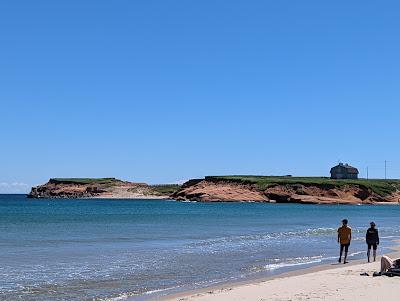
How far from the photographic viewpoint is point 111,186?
19475 cm

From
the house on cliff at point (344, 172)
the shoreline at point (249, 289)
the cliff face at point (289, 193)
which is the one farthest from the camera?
the house on cliff at point (344, 172)

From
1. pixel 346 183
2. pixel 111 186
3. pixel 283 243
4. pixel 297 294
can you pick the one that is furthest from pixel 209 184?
pixel 297 294

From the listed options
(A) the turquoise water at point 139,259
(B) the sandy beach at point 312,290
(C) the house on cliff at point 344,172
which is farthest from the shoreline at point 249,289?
(C) the house on cliff at point 344,172

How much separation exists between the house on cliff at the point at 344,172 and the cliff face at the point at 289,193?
24.1 meters

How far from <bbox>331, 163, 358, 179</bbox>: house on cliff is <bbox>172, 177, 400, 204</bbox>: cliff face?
24055mm

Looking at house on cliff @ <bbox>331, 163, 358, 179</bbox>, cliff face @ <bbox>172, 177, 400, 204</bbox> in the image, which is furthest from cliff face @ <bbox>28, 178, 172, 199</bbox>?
house on cliff @ <bbox>331, 163, 358, 179</bbox>

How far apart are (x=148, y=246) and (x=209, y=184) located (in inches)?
4724

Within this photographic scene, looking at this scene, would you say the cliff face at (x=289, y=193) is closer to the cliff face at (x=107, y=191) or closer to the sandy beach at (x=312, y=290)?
the cliff face at (x=107, y=191)

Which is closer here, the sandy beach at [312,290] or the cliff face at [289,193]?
the sandy beach at [312,290]

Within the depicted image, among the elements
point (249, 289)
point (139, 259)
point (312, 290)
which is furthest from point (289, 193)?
point (312, 290)

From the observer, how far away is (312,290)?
16328 mm

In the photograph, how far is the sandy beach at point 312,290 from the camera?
15212 mm

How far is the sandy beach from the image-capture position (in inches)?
599

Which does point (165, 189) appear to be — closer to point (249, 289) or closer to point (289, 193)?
point (289, 193)
